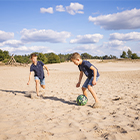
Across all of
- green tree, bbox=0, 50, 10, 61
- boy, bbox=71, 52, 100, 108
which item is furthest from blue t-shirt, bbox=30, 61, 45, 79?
green tree, bbox=0, 50, 10, 61

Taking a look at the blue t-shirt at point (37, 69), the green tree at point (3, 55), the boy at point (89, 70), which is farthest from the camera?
the green tree at point (3, 55)

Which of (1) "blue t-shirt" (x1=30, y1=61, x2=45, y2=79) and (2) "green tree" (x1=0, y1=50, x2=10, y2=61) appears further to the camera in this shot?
(2) "green tree" (x1=0, y1=50, x2=10, y2=61)

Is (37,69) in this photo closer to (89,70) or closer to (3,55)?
(89,70)

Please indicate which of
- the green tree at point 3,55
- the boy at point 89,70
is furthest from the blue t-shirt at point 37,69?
the green tree at point 3,55

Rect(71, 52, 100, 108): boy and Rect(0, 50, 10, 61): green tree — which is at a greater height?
Rect(0, 50, 10, 61): green tree

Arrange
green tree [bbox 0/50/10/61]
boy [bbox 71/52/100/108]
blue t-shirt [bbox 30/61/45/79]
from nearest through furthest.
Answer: boy [bbox 71/52/100/108]
blue t-shirt [bbox 30/61/45/79]
green tree [bbox 0/50/10/61]

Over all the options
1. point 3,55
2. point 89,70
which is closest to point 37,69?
point 89,70

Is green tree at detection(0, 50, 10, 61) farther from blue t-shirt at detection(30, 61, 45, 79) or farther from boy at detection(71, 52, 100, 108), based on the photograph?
boy at detection(71, 52, 100, 108)

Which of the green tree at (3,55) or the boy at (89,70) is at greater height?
the green tree at (3,55)

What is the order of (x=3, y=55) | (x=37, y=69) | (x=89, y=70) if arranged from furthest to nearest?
(x=3, y=55) < (x=37, y=69) < (x=89, y=70)

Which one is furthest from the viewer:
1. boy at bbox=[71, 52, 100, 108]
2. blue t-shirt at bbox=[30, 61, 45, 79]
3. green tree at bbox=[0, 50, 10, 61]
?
green tree at bbox=[0, 50, 10, 61]

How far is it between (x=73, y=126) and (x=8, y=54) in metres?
51.3

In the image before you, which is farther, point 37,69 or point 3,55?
point 3,55

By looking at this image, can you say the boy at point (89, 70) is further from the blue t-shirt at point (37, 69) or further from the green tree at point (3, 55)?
the green tree at point (3, 55)
